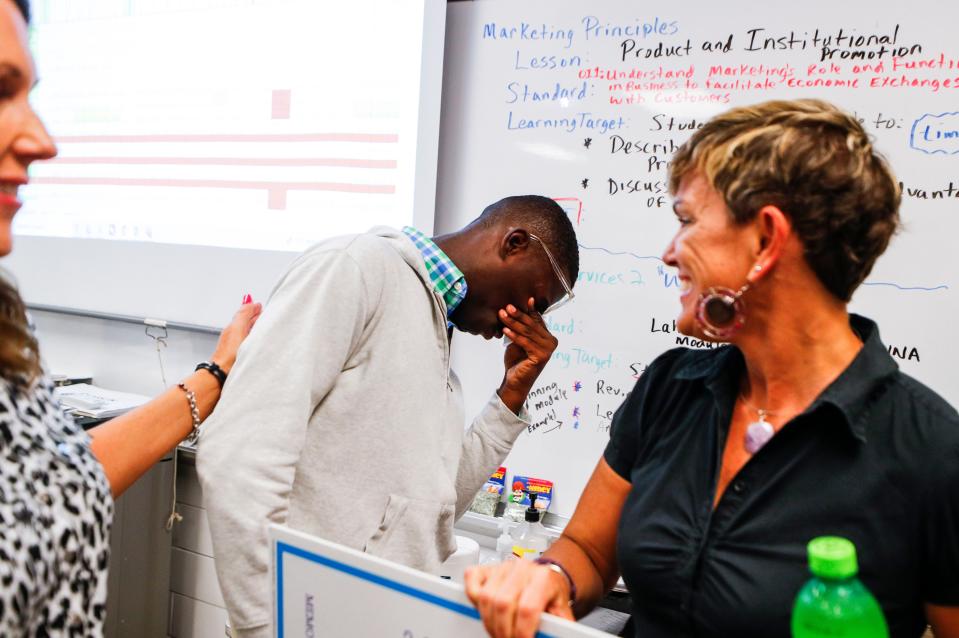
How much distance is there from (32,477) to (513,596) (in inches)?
19.4

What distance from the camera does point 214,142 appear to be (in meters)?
2.46

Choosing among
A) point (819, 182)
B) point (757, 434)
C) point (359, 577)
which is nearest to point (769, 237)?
point (819, 182)

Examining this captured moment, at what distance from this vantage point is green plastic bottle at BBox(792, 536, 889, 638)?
0.59 meters

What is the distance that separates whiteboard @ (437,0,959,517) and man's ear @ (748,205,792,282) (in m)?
0.91

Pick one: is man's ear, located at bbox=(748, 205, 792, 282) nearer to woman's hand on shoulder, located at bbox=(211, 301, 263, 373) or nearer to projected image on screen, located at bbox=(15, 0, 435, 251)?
woman's hand on shoulder, located at bbox=(211, 301, 263, 373)

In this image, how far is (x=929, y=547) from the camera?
31.4 inches

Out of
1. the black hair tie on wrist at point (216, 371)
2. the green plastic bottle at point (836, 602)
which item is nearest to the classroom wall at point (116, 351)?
the black hair tie on wrist at point (216, 371)

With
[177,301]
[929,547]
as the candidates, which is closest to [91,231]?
[177,301]

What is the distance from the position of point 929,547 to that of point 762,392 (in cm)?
26

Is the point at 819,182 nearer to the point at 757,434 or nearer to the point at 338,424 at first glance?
the point at 757,434

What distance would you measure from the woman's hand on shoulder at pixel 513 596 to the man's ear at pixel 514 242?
760 millimetres

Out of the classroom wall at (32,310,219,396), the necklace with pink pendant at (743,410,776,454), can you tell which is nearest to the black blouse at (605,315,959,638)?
the necklace with pink pendant at (743,410,776,454)

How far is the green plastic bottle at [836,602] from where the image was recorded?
588mm

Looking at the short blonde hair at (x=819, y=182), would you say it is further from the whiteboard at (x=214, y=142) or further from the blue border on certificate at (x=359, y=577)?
the whiteboard at (x=214, y=142)
